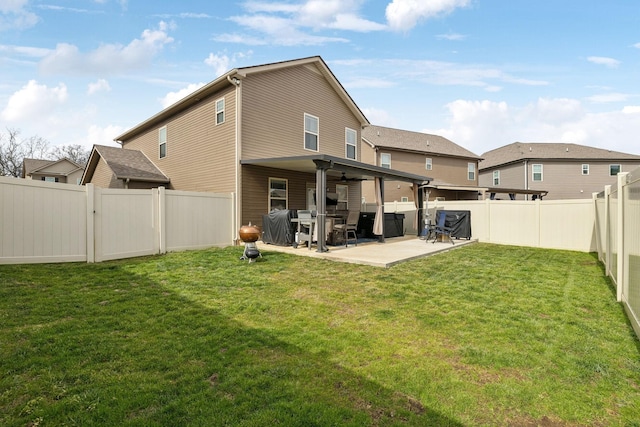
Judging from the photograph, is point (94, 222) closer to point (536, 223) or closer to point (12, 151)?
point (536, 223)

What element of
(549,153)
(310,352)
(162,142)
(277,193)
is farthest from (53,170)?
(549,153)

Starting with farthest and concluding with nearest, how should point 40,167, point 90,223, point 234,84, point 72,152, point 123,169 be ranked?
point 72,152
point 40,167
point 123,169
point 234,84
point 90,223

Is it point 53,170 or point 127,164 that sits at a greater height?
point 53,170

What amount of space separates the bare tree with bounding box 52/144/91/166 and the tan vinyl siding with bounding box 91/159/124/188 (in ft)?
116

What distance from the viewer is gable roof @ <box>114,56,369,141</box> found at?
1063 cm

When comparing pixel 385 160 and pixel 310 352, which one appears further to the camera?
pixel 385 160

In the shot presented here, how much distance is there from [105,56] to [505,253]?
16823 mm

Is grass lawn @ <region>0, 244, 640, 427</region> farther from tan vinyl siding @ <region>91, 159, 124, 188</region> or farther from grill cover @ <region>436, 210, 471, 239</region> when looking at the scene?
tan vinyl siding @ <region>91, 159, 124, 188</region>

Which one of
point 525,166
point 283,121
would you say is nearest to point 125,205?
point 283,121

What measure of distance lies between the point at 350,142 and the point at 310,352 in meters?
13.3

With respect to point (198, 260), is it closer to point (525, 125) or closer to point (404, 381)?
point (404, 381)

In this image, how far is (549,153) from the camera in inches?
1052

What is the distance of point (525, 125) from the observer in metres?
33.9

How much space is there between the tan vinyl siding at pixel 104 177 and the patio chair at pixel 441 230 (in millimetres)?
12828
